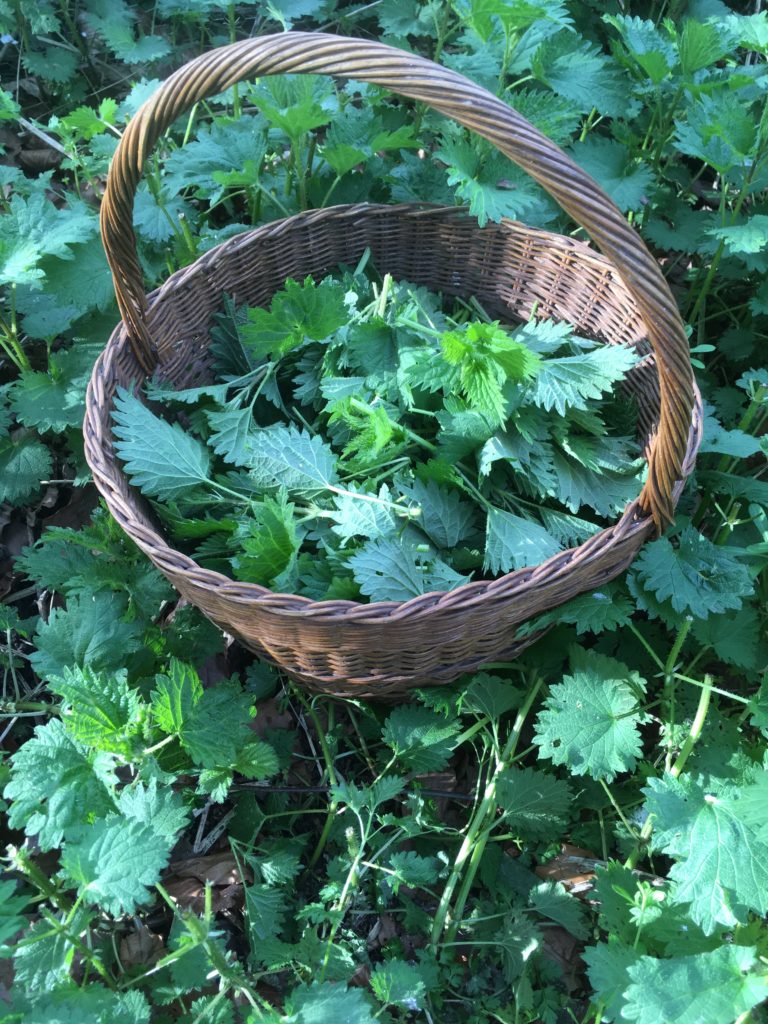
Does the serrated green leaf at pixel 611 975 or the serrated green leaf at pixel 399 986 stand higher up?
the serrated green leaf at pixel 399 986

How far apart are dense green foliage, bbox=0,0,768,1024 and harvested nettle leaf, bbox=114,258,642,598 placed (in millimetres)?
12

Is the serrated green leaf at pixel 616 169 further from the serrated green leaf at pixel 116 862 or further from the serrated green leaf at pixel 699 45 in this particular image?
the serrated green leaf at pixel 116 862

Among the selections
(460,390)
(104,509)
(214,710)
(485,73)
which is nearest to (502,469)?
(460,390)

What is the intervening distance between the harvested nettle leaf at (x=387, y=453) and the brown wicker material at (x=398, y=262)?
9 cm

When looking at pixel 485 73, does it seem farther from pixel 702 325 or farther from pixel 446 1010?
pixel 446 1010

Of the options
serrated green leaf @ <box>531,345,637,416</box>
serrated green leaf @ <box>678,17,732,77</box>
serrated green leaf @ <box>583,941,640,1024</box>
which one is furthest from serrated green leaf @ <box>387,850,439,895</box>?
serrated green leaf @ <box>678,17,732,77</box>

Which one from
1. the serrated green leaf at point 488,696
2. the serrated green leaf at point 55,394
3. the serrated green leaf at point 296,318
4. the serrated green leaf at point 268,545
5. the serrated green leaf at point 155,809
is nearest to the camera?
the serrated green leaf at point 155,809

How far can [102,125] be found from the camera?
1.78m

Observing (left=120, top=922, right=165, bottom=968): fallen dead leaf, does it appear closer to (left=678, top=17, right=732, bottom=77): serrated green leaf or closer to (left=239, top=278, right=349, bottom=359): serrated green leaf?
(left=239, top=278, right=349, bottom=359): serrated green leaf

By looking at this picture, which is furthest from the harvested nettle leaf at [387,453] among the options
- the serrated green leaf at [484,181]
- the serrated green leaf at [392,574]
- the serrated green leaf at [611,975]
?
the serrated green leaf at [611,975]

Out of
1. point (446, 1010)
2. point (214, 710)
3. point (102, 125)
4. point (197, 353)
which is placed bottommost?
point (446, 1010)

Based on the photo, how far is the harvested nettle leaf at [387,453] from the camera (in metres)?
1.38

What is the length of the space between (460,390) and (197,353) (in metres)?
0.60

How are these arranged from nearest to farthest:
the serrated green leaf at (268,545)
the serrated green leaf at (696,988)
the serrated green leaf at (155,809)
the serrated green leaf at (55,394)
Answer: the serrated green leaf at (696,988)
the serrated green leaf at (155,809)
the serrated green leaf at (268,545)
the serrated green leaf at (55,394)
